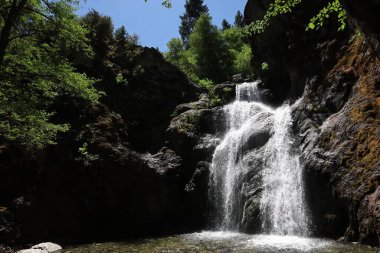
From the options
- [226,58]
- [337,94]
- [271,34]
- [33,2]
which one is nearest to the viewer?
[33,2]

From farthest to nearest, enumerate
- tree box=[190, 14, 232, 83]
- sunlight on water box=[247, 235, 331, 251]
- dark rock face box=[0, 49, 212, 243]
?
tree box=[190, 14, 232, 83] → dark rock face box=[0, 49, 212, 243] → sunlight on water box=[247, 235, 331, 251]

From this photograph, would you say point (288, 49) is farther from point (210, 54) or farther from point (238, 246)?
point (210, 54)

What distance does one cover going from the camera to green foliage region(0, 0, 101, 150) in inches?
406

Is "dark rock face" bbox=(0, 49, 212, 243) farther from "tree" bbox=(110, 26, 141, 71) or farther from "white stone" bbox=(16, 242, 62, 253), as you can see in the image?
"tree" bbox=(110, 26, 141, 71)

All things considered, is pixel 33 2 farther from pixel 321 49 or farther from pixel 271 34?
pixel 271 34

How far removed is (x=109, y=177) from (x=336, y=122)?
1136cm

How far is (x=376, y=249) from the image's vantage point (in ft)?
31.8

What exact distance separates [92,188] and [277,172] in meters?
9.37

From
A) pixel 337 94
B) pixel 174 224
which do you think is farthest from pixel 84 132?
pixel 337 94

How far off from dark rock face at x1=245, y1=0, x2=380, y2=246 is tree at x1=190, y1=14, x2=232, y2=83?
16635 mm

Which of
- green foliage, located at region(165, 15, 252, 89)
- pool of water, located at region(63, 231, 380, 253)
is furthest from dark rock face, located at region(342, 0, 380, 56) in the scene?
green foliage, located at region(165, 15, 252, 89)

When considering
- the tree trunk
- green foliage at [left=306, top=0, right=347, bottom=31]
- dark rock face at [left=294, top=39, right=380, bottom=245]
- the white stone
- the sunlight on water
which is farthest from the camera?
the white stone

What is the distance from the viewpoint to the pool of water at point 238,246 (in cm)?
1041

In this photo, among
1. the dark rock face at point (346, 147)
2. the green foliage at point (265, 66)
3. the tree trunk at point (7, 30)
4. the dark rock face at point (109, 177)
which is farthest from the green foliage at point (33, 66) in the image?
the green foliage at point (265, 66)
